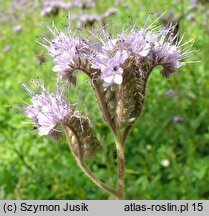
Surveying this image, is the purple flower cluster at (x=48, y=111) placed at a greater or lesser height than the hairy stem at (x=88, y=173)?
greater

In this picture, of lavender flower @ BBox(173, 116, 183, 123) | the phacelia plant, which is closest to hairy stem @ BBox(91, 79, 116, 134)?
the phacelia plant

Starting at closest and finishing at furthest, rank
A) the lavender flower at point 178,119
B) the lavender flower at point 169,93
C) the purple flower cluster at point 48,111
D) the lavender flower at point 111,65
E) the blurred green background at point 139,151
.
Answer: the lavender flower at point 111,65 < the purple flower cluster at point 48,111 < the blurred green background at point 139,151 < the lavender flower at point 178,119 < the lavender flower at point 169,93

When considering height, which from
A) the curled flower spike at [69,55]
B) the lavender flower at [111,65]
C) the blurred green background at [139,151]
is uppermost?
the blurred green background at [139,151]

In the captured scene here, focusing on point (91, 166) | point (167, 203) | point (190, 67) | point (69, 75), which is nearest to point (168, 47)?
Result: point (69, 75)

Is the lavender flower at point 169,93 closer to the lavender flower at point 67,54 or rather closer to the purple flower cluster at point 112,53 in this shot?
the purple flower cluster at point 112,53

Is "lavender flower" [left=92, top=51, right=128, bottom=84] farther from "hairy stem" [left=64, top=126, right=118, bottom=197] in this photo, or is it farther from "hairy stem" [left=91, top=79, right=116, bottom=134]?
"hairy stem" [left=64, top=126, right=118, bottom=197]

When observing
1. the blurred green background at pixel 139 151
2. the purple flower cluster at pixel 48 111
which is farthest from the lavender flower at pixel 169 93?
the purple flower cluster at pixel 48 111

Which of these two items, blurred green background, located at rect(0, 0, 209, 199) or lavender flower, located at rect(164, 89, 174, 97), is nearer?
blurred green background, located at rect(0, 0, 209, 199)

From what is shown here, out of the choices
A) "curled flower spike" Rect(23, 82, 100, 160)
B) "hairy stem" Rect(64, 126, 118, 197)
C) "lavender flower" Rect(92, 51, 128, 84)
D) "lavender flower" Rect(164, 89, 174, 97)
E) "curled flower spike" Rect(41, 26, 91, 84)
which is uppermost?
"lavender flower" Rect(164, 89, 174, 97)

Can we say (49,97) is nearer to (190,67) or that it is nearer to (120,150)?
(120,150)

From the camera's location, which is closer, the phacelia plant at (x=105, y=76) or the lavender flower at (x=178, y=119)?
the phacelia plant at (x=105, y=76)
